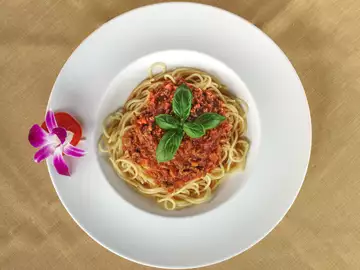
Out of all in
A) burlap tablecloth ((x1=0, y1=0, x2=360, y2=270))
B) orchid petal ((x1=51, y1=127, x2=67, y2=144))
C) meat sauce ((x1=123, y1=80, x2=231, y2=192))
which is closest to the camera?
orchid petal ((x1=51, y1=127, x2=67, y2=144))

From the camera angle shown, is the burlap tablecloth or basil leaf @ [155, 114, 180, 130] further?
the burlap tablecloth

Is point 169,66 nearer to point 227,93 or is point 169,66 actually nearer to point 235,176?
point 227,93

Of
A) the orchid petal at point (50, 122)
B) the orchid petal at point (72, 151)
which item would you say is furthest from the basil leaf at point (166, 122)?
the orchid petal at point (50, 122)

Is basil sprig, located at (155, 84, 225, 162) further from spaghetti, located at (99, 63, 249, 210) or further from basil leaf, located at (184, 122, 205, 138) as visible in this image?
spaghetti, located at (99, 63, 249, 210)

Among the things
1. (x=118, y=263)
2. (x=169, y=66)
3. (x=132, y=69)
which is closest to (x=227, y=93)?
(x=169, y=66)

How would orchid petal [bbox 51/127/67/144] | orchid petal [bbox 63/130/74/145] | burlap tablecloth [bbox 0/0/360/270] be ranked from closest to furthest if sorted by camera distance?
orchid petal [bbox 51/127/67/144] → orchid petal [bbox 63/130/74/145] → burlap tablecloth [bbox 0/0/360/270]

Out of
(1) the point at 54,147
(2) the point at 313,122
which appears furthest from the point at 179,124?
(2) the point at 313,122

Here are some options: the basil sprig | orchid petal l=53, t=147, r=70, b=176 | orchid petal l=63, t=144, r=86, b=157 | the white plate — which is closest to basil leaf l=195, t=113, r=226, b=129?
the basil sprig
